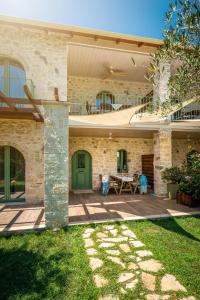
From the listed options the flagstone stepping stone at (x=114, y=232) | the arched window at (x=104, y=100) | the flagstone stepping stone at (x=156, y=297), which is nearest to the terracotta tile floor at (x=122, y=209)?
the flagstone stepping stone at (x=114, y=232)

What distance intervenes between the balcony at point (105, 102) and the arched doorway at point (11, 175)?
4.01 metres

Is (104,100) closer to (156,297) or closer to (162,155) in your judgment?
(162,155)

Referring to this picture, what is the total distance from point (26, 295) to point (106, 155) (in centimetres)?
796

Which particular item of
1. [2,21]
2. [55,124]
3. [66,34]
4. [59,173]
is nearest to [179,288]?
[59,173]

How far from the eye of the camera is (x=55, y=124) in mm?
4438

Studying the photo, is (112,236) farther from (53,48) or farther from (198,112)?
(198,112)

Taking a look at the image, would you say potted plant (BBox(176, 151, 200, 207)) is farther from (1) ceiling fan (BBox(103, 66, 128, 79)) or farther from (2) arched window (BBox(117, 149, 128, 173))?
(1) ceiling fan (BBox(103, 66, 128, 79))

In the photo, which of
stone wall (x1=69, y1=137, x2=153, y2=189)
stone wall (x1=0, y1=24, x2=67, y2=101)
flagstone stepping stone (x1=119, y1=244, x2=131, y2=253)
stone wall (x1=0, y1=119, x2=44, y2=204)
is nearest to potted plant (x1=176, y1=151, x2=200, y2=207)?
flagstone stepping stone (x1=119, y1=244, x2=131, y2=253)

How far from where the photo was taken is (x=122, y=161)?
10.4 meters

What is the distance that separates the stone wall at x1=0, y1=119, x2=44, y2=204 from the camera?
714 cm

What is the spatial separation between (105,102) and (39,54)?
14.7 feet

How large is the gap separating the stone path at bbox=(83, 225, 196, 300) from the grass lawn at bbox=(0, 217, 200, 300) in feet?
0.27

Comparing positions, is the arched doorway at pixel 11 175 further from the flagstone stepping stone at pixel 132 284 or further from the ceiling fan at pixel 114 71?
the ceiling fan at pixel 114 71

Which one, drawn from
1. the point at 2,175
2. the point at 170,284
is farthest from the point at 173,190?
the point at 2,175
